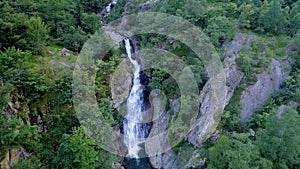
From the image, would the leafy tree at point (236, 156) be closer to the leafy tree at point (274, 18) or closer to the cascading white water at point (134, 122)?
the cascading white water at point (134, 122)

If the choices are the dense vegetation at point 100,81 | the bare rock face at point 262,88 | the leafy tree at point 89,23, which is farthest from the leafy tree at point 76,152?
the leafy tree at point 89,23

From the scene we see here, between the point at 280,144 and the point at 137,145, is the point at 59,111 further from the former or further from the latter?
the point at 280,144

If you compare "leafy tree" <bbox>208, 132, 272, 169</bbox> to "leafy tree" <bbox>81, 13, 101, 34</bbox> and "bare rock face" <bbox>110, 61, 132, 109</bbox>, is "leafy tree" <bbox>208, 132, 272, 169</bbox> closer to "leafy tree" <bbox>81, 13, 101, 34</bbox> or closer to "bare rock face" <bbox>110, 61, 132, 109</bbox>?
"bare rock face" <bbox>110, 61, 132, 109</bbox>

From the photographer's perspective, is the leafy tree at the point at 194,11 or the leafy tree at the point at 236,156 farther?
the leafy tree at the point at 194,11

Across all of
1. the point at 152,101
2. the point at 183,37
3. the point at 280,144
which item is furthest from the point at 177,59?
the point at 280,144

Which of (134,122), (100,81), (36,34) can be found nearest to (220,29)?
(134,122)
